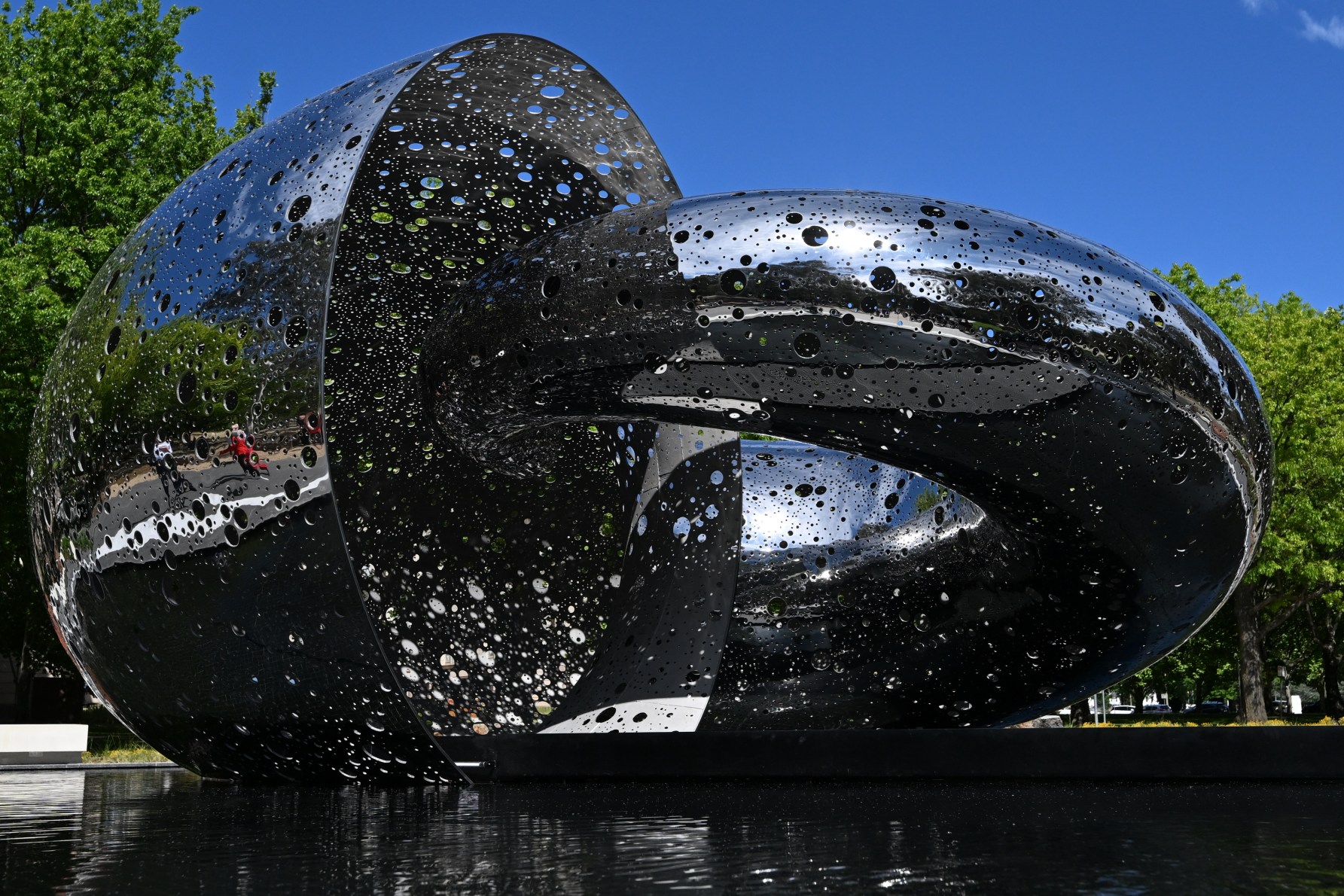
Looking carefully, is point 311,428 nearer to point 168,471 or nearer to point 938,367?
point 168,471

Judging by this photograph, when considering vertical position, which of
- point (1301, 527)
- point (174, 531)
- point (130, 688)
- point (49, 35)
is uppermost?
point (49, 35)

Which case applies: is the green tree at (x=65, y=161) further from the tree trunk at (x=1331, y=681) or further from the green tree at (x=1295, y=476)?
the tree trunk at (x=1331, y=681)

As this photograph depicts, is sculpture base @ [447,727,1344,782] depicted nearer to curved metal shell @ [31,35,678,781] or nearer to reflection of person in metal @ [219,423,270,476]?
curved metal shell @ [31,35,678,781]

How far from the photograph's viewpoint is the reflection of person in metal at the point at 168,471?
6.11 m

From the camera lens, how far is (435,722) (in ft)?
26.2

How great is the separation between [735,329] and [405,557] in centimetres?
366

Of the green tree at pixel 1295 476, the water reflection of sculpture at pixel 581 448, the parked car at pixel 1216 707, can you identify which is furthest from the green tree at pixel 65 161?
the parked car at pixel 1216 707

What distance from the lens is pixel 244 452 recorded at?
19.3ft

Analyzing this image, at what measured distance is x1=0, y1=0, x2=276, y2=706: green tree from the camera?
17672 millimetres

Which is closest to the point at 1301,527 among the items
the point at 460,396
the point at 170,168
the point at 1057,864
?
the point at 170,168

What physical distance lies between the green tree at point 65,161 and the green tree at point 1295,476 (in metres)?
20.9

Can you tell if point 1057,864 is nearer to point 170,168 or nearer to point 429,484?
point 429,484

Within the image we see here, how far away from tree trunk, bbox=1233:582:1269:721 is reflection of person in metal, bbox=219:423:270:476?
967 inches

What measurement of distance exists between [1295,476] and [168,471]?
83.6 feet
